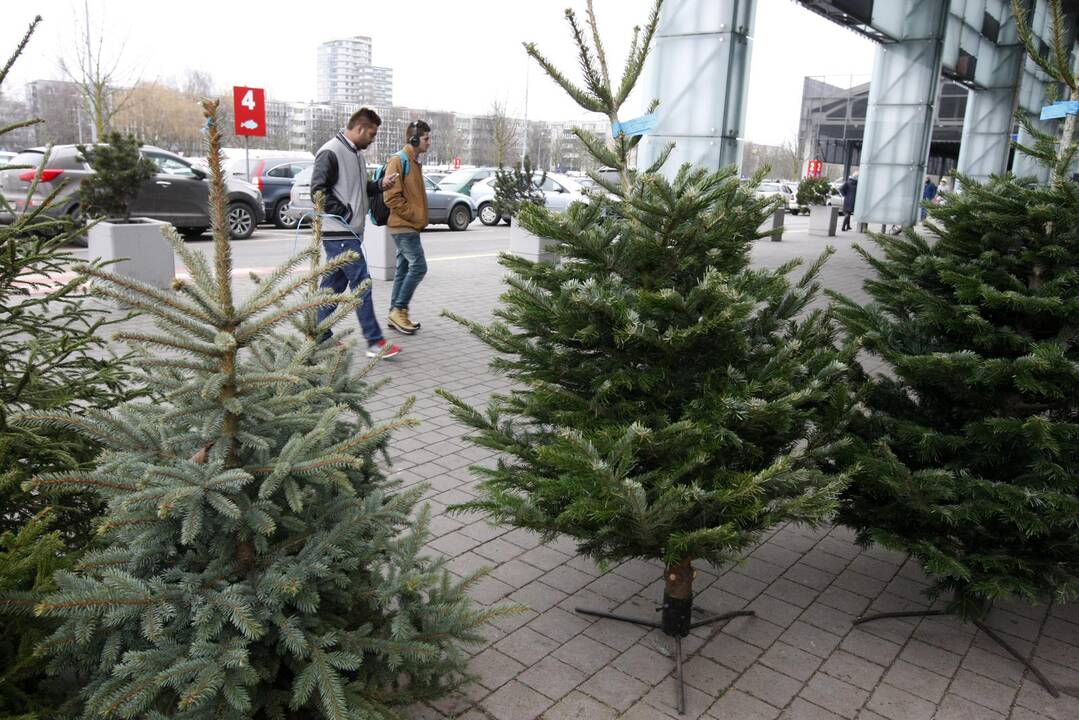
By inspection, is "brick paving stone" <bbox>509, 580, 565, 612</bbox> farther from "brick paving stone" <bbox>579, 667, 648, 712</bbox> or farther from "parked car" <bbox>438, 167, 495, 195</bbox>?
"parked car" <bbox>438, 167, 495, 195</bbox>

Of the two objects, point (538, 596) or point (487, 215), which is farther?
point (487, 215)

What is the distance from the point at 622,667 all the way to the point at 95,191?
31.5ft

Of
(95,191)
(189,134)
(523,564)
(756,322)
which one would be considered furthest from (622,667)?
(189,134)

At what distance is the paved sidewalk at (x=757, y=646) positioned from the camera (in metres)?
3.15

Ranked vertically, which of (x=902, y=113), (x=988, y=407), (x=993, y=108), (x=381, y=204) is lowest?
(x=988, y=407)

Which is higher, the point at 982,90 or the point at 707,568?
the point at 982,90

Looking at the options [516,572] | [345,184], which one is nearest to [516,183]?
[345,184]

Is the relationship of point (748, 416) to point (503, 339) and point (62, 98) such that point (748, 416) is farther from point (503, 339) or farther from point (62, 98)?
point (62, 98)

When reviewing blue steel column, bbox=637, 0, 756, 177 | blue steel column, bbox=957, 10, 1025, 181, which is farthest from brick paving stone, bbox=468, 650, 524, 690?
blue steel column, bbox=957, 10, 1025, 181

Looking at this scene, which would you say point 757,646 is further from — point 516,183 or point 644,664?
point 516,183

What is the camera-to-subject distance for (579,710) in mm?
3066

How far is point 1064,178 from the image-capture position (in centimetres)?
342

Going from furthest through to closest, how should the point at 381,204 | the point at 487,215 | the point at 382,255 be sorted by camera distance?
the point at 487,215 < the point at 382,255 < the point at 381,204

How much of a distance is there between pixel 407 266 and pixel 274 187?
1347cm
